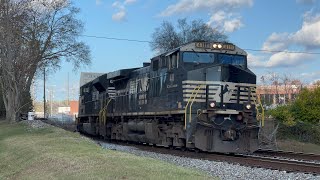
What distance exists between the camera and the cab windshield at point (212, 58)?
17688mm

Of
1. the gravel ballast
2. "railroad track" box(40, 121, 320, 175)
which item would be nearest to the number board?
"railroad track" box(40, 121, 320, 175)

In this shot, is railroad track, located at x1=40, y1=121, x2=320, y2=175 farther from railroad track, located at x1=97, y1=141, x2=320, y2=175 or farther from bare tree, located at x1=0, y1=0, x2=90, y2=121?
bare tree, located at x1=0, y1=0, x2=90, y2=121

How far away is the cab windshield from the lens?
17.7 m

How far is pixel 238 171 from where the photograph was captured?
12188 millimetres

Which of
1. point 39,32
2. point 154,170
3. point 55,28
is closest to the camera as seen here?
point 154,170

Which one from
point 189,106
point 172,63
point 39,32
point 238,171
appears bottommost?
point 238,171

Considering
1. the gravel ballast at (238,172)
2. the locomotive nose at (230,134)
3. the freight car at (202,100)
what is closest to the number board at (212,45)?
the freight car at (202,100)

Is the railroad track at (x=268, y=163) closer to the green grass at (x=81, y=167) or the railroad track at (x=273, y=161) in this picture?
the railroad track at (x=273, y=161)

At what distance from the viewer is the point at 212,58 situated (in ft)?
58.5

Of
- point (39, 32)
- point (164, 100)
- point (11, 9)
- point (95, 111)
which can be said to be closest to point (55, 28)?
point (39, 32)

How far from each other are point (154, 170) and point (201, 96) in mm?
7177

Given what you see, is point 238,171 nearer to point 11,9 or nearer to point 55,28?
point 11,9

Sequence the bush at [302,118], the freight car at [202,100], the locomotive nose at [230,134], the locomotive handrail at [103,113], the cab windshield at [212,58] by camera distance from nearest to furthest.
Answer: the locomotive nose at [230,134]
the freight car at [202,100]
the cab windshield at [212,58]
the locomotive handrail at [103,113]
the bush at [302,118]

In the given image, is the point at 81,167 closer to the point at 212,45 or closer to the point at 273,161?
the point at 273,161
